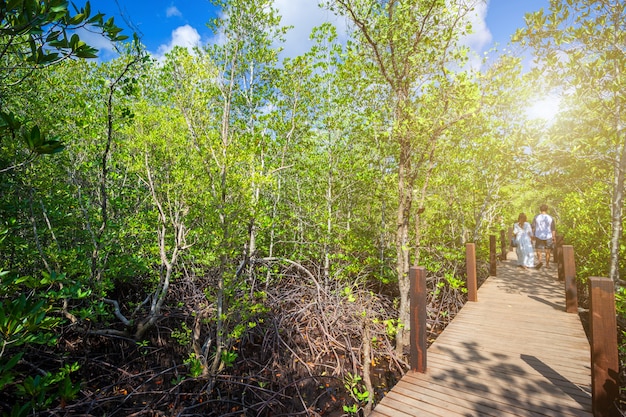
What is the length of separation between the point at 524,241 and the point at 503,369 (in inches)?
269

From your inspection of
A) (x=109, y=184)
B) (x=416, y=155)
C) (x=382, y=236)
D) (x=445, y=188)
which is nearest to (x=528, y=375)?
(x=416, y=155)

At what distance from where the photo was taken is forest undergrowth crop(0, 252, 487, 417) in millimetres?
4438

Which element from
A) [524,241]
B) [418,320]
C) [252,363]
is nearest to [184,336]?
[252,363]

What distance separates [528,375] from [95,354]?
7.26m

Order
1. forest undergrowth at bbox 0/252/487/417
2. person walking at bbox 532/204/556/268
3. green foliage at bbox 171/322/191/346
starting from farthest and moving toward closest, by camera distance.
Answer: person walking at bbox 532/204/556/268 < green foliage at bbox 171/322/191/346 < forest undergrowth at bbox 0/252/487/417

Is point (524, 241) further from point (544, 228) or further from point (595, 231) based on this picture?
point (595, 231)

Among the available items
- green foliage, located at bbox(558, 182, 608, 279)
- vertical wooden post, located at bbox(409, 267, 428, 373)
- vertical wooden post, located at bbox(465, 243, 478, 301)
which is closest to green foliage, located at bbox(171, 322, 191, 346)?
vertical wooden post, located at bbox(409, 267, 428, 373)

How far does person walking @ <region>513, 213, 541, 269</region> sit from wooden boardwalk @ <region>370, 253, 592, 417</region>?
3.18 meters

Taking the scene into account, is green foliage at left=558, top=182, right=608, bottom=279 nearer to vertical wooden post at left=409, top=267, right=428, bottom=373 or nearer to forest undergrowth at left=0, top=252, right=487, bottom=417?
forest undergrowth at left=0, top=252, right=487, bottom=417

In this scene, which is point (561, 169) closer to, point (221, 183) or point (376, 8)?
point (376, 8)

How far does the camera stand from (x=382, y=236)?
28.8 ft

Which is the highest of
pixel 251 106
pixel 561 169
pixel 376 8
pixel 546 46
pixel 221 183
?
pixel 376 8

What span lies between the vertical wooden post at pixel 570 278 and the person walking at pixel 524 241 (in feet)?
11.1

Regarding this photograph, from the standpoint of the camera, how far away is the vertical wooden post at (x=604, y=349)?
2.67 m
